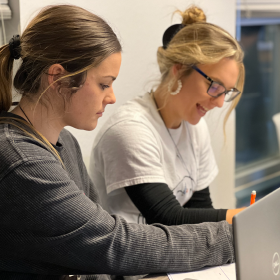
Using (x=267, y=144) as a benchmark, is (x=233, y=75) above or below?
above

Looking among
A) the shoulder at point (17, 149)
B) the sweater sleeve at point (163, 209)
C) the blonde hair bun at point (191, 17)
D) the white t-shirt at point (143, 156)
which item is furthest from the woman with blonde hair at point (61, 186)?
the blonde hair bun at point (191, 17)

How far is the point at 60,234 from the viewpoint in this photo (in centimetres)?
78

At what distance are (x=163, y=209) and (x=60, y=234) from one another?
0.46m

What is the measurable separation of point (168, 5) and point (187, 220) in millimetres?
1025

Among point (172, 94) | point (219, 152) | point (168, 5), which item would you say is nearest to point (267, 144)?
point (219, 152)

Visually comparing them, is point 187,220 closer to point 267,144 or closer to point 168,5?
point 168,5

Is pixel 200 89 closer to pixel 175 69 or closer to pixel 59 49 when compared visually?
pixel 175 69

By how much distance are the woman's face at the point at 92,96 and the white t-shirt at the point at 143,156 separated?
290 mm

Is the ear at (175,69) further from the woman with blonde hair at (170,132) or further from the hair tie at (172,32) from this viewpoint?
the hair tie at (172,32)

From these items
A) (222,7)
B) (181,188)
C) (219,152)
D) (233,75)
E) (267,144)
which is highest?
(222,7)

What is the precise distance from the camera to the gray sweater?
2.50ft

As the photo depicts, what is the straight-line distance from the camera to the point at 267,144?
3.41 metres

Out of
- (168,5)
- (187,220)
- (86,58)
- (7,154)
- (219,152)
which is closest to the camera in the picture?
(7,154)

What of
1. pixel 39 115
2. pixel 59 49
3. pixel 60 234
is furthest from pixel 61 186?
pixel 59 49
